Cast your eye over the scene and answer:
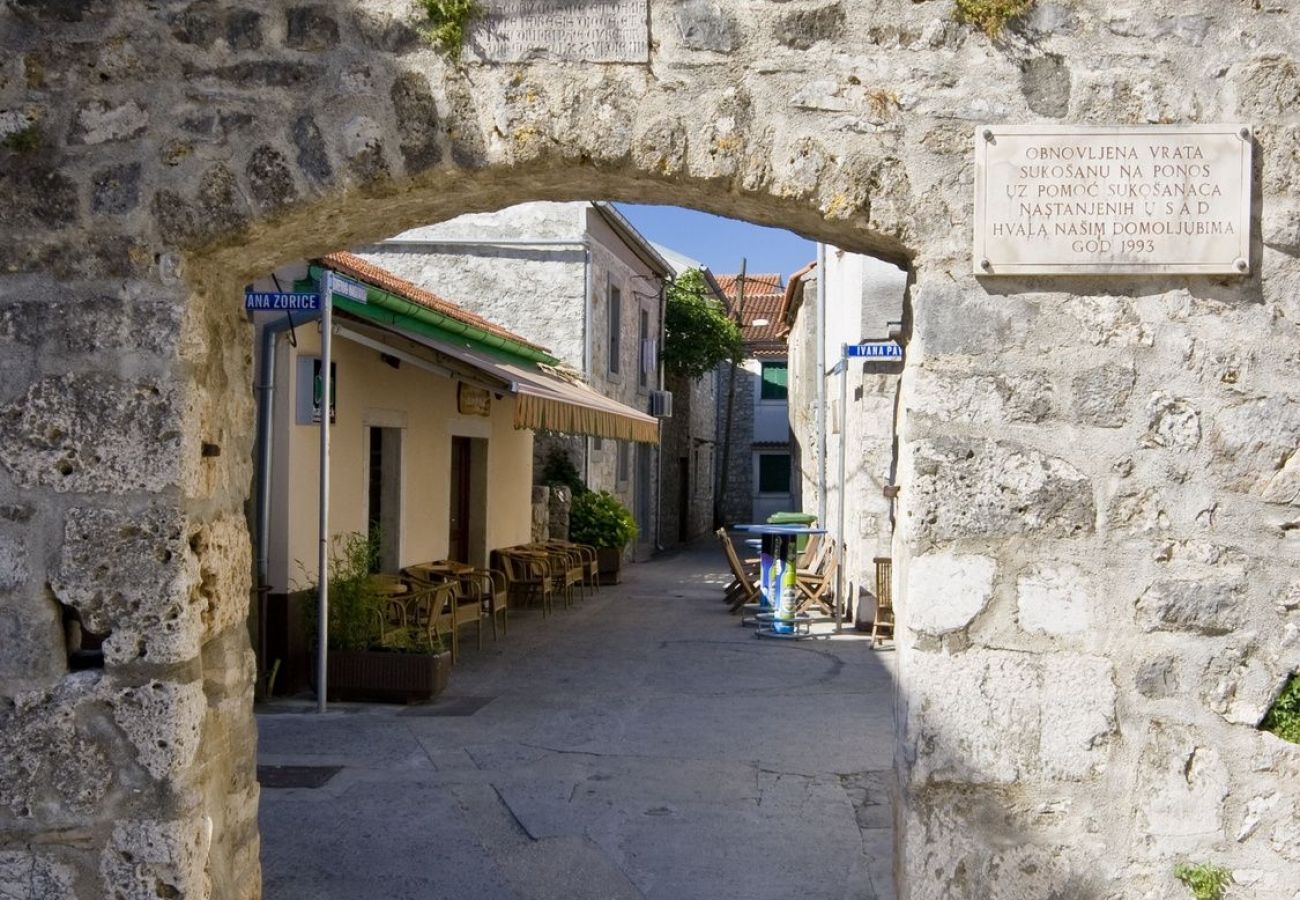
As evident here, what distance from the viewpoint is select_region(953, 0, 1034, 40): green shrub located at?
124 inches

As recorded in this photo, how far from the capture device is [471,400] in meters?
12.0

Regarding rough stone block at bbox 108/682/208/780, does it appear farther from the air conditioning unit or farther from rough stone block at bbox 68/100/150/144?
the air conditioning unit

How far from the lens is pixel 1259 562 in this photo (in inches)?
121

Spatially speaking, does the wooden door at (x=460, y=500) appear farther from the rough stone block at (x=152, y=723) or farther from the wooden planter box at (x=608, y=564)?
the rough stone block at (x=152, y=723)

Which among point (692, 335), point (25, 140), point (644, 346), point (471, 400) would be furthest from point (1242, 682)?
point (692, 335)

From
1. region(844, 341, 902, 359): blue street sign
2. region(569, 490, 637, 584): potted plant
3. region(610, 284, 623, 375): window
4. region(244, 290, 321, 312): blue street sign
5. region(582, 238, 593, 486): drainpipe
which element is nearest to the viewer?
region(244, 290, 321, 312): blue street sign

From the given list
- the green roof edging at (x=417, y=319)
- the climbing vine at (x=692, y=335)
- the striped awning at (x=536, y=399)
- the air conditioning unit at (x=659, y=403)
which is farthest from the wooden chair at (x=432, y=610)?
the climbing vine at (x=692, y=335)

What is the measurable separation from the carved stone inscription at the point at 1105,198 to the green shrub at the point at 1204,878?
1.44 metres

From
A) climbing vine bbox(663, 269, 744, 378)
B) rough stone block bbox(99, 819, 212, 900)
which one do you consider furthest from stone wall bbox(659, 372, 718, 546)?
rough stone block bbox(99, 819, 212, 900)

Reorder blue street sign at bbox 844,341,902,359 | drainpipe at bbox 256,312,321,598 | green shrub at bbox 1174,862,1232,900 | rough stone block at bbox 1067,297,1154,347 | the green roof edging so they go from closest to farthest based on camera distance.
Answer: green shrub at bbox 1174,862,1232,900, rough stone block at bbox 1067,297,1154,347, drainpipe at bbox 256,312,321,598, the green roof edging, blue street sign at bbox 844,341,902,359

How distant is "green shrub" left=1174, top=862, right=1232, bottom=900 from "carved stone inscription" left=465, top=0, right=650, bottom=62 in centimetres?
239

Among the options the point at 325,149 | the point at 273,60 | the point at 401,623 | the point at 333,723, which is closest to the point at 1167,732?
the point at 325,149

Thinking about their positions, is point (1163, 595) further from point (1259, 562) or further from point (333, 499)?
point (333, 499)

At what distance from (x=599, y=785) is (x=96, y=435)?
3.27 m
